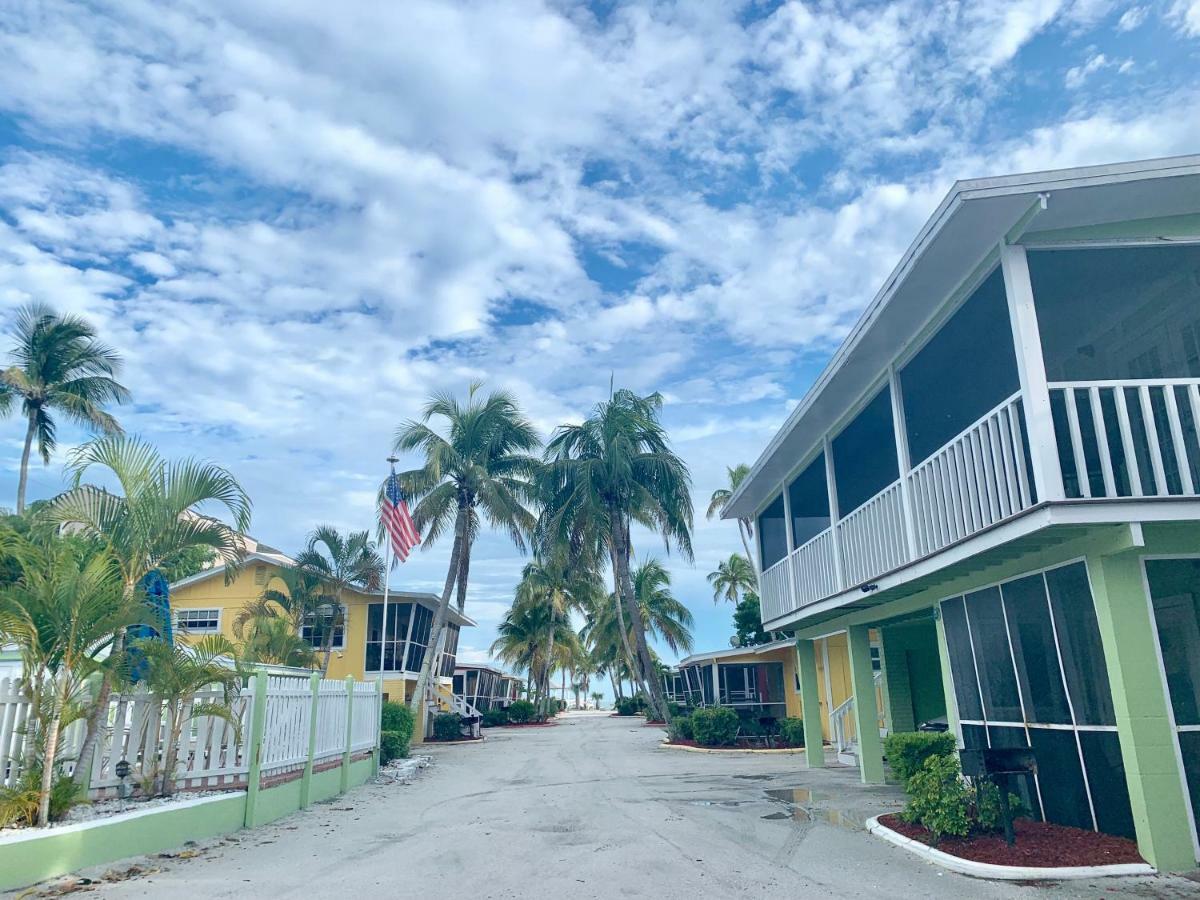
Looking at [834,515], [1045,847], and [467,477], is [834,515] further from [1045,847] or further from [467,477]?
[467,477]

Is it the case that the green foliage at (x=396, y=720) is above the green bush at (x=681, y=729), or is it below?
above

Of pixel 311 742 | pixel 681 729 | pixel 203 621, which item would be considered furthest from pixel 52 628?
pixel 203 621

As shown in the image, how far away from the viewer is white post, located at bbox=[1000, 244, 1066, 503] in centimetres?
703

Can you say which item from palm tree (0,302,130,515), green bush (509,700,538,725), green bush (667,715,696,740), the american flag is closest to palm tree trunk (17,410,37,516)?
palm tree (0,302,130,515)

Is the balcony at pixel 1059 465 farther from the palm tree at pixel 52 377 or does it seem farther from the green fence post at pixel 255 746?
the palm tree at pixel 52 377

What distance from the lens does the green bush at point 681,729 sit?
26188 mm

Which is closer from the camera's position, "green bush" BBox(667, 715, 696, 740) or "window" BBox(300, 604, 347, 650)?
"green bush" BBox(667, 715, 696, 740)

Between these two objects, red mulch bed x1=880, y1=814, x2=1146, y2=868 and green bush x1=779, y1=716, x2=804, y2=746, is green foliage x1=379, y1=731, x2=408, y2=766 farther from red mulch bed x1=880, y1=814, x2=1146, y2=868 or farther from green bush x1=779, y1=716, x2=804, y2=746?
red mulch bed x1=880, y1=814, x2=1146, y2=868

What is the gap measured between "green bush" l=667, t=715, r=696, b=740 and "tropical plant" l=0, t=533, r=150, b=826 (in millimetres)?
20712

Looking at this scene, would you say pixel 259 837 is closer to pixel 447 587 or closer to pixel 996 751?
pixel 996 751

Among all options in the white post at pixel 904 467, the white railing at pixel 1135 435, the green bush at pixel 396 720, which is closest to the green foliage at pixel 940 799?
the white post at pixel 904 467

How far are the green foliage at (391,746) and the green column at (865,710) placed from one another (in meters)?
Result: 10.3

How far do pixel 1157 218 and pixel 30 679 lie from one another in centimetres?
1102

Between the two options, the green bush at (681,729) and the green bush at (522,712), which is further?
the green bush at (522,712)
